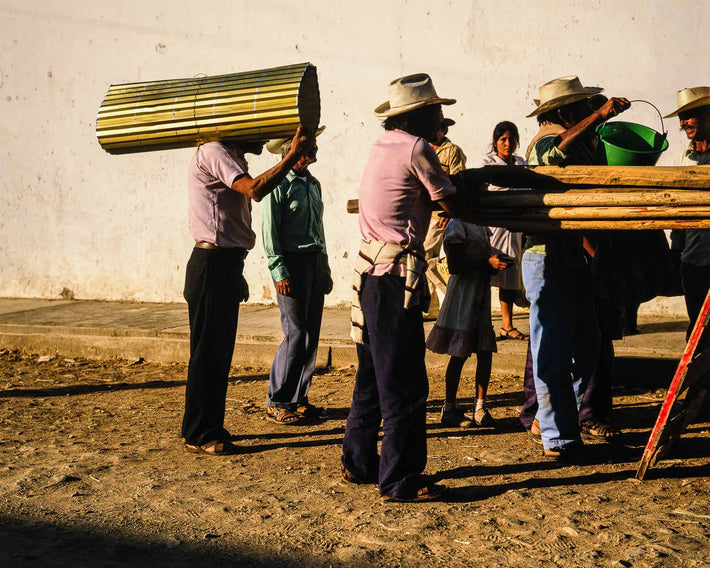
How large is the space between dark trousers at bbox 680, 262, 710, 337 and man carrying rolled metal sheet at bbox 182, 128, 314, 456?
257cm

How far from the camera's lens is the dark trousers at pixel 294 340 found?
6332mm

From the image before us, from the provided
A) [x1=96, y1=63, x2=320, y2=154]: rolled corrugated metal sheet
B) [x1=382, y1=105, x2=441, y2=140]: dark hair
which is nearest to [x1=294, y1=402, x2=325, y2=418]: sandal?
[x1=96, y1=63, x2=320, y2=154]: rolled corrugated metal sheet

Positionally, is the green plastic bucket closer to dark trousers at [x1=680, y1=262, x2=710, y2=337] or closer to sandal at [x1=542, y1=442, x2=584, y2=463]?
dark trousers at [x1=680, y1=262, x2=710, y2=337]

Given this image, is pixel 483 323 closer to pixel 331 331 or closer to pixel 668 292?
pixel 668 292

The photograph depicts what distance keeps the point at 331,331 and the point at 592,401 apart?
11.4 feet

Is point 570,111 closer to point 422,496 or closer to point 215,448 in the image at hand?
point 422,496

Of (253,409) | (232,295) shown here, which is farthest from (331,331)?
(232,295)

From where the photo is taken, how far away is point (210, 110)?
→ 17.0ft

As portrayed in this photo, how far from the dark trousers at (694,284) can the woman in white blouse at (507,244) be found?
2.09 m

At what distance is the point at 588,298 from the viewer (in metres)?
5.37

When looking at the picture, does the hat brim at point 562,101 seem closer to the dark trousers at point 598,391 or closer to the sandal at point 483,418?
the dark trousers at point 598,391

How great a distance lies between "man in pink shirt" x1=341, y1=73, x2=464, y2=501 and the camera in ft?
14.8

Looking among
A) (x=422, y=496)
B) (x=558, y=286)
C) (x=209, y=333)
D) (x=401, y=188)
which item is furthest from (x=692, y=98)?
(x=209, y=333)

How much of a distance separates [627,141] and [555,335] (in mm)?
1257
